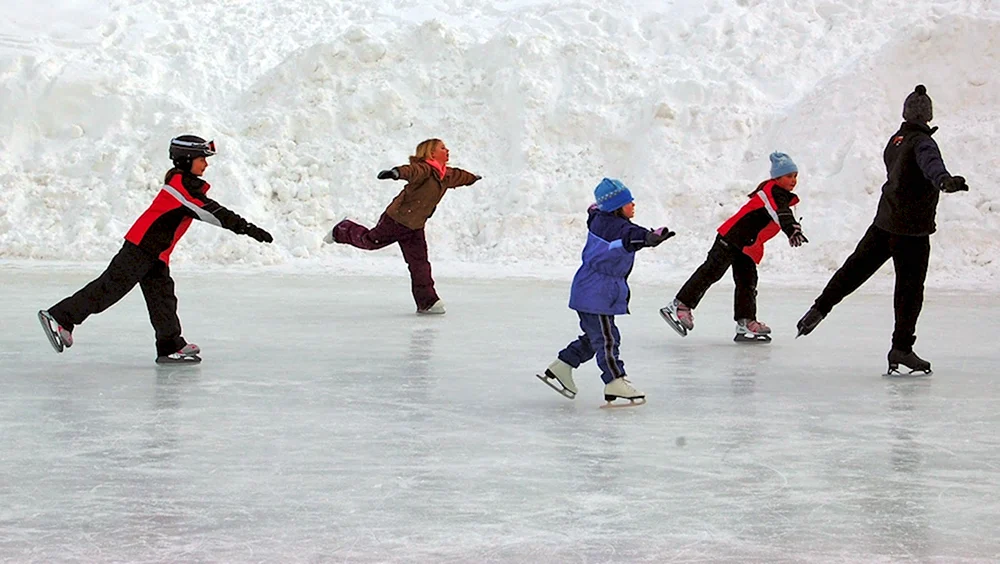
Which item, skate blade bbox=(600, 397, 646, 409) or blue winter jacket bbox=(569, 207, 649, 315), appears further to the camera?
skate blade bbox=(600, 397, 646, 409)

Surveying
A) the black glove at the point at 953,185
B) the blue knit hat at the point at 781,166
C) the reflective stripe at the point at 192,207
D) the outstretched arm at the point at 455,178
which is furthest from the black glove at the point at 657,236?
the outstretched arm at the point at 455,178

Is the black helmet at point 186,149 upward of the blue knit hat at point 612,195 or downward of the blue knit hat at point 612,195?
upward

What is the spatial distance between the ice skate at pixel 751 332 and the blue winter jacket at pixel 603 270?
289cm

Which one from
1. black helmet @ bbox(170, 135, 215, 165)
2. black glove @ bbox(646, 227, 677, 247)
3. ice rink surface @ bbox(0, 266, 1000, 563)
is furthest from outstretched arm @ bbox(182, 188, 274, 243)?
black glove @ bbox(646, 227, 677, 247)

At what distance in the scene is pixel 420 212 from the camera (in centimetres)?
1099

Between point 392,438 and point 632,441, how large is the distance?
1.01 metres

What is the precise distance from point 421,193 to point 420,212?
17 cm

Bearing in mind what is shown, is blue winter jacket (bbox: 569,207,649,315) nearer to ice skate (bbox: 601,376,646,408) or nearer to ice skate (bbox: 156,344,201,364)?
ice skate (bbox: 601,376,646,408)

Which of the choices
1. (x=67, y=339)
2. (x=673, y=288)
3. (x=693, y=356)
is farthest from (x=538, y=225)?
(x=67, y=339)

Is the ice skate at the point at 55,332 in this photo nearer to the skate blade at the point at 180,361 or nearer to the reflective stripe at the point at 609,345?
the skate blade at the point at 180,361

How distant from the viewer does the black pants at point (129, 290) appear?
779 cm

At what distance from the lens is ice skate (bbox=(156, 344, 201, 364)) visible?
7.89 m

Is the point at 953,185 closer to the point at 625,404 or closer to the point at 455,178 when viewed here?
the point at 625,404

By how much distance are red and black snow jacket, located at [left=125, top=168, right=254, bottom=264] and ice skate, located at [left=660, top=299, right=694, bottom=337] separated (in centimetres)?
321
